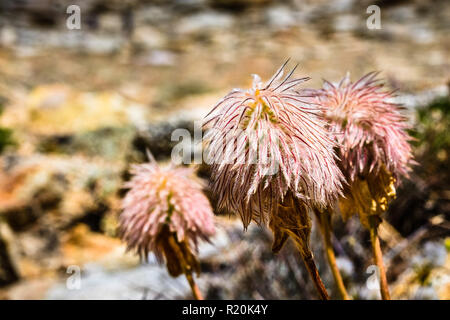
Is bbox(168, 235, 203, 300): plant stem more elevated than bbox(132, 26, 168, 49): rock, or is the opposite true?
bbox(132, 26, 168, 49): rock

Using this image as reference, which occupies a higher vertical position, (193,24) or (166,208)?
(193,24)

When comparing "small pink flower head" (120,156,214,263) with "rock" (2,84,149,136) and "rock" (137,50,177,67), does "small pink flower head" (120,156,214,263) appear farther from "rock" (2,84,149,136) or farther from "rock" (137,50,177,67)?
"rock" (137,50,177,67)

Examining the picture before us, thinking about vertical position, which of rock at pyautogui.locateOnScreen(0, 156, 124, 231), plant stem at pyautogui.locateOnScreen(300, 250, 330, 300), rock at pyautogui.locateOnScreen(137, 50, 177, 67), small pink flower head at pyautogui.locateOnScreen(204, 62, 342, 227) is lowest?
rock at pyautogui.locateOnScreen(0, 156, 124, 231)

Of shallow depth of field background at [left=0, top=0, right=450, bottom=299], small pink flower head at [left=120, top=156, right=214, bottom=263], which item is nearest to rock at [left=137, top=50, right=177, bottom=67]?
shallow depth of field background at [left=0, top=0, right=450, bottom=299]

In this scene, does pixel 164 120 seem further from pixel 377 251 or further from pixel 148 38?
pixel 148 38

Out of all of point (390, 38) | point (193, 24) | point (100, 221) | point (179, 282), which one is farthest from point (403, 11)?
point (179, 282)

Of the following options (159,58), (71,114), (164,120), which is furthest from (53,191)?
(159,58)
